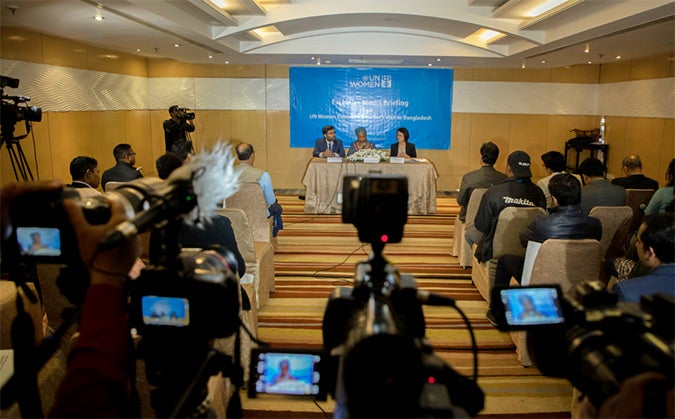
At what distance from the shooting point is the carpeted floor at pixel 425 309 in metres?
2.74

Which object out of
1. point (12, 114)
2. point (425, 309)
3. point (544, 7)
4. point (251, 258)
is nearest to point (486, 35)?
point (544, 7)

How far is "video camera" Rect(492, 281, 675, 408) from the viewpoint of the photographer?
3.06 feet

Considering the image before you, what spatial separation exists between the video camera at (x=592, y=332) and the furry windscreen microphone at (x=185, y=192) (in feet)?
2.34

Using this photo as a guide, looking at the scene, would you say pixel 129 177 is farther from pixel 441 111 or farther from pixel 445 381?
pixel 441 111

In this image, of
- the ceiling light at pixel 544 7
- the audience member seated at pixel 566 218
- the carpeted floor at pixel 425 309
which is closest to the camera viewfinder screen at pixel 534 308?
the carpeted floor at pixel 425 309

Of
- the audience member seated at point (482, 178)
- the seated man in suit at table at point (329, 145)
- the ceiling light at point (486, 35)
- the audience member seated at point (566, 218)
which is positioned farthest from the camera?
the seated man in suit at table at point (329, 145)

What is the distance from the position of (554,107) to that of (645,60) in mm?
1780

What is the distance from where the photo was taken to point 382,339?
75 centimetres

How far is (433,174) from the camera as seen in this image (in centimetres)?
711

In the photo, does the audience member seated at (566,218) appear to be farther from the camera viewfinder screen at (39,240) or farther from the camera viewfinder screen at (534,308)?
the camera viewfinder screen at (39,240)

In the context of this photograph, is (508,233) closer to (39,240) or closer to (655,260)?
(655,260)

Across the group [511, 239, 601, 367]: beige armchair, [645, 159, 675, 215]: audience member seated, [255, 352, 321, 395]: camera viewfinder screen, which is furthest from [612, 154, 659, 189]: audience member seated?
[255, 352, 321, 395]: camera viewfinder screen

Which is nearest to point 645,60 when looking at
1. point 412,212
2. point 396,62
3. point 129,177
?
point 396,62

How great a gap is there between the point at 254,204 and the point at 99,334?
3.41m
